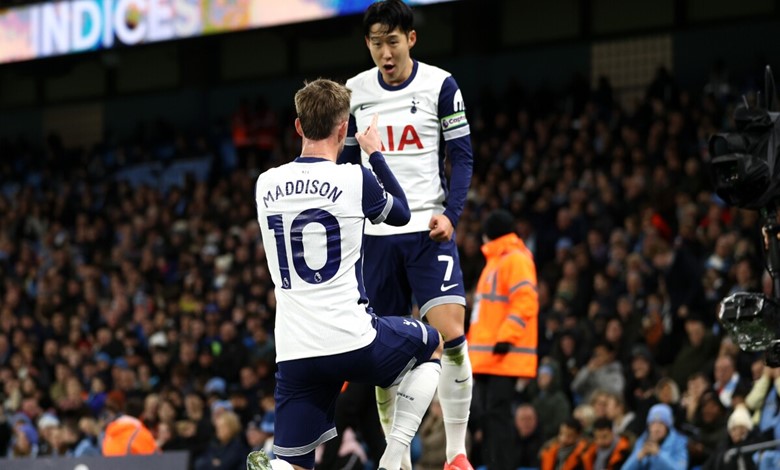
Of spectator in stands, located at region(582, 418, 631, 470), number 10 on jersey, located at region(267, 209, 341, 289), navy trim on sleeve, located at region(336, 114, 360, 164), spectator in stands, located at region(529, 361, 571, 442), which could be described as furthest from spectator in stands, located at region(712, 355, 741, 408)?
number 10 on jersey, located at region(267, 209, 341, 289)

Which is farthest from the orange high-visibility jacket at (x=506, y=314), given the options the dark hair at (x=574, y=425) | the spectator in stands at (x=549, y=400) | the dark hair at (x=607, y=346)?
the dark hair at (x=607, y=346)

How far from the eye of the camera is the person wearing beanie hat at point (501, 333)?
9359 mm

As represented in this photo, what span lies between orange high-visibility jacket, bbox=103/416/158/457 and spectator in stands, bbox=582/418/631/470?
4.01m

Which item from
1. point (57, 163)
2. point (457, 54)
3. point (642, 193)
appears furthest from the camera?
point (57, 163)

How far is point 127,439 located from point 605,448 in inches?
171

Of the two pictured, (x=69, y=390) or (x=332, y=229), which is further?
(x=69, y=390)

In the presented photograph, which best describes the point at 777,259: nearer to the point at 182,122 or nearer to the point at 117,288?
the point at 117,288

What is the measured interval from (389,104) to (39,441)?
1041 centimetres

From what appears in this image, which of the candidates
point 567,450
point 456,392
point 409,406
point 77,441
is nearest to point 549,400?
point 567,450

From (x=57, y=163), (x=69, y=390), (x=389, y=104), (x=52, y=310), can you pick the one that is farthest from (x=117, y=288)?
(x=389, y=104)

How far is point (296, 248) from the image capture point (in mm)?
5930

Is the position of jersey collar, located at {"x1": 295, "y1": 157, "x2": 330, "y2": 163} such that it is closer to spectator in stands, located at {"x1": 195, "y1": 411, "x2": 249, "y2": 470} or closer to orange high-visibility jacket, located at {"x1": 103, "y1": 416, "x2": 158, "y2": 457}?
orange high-visibility jacket, located at {"x1": 103, "y1": 416, "x2": 158, "y2": 457}

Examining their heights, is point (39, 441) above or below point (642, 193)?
below

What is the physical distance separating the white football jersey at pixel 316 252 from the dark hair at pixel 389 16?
1264 millimetres
